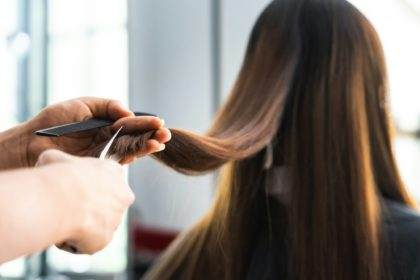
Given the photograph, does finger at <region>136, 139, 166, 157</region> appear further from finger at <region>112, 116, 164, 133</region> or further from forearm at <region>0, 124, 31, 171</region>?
forearm at <region>0, 124, 31, 171</region>

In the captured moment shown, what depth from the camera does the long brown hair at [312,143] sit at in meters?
0.90

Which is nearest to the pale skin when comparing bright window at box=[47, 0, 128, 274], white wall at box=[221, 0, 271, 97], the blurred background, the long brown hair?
the long brown hair

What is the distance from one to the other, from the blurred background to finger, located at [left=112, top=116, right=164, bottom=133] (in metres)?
1.60

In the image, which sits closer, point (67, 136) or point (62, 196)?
point (62, 196)

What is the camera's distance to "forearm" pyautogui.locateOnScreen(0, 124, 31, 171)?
0.85m

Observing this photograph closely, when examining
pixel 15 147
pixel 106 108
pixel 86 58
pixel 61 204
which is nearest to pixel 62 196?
pixel 61 204

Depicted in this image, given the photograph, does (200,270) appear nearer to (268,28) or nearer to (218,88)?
(268,28)

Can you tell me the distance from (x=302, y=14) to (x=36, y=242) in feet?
2.34

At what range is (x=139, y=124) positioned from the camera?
0.68 m

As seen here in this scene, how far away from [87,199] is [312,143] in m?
0.57

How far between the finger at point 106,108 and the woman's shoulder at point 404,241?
0.45m

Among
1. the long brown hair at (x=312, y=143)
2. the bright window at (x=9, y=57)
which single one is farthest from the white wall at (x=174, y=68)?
the long brown hair at (x=312, y=143)

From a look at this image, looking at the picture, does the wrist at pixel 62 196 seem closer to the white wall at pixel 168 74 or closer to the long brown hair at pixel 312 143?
the long brown hair at pixel 312 143

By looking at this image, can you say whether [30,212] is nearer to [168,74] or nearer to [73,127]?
[73,127]
